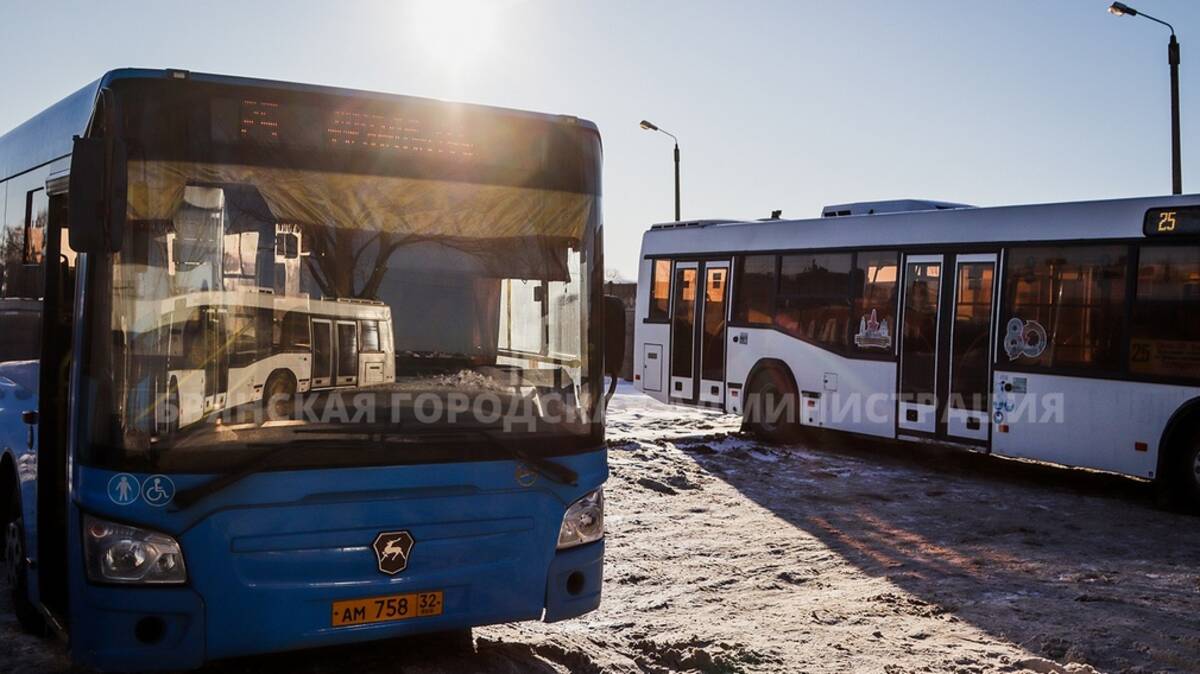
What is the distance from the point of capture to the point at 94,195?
15.8 feet

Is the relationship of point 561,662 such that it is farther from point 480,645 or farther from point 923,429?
point 923,429

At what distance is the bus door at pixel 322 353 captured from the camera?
17.0 ft

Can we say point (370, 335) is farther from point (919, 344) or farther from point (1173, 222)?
point (919, 344)

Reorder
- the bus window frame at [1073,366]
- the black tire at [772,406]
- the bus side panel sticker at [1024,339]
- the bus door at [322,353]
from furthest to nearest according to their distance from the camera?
the black tire at [772,406]
the bus side panel sticker at [1024,339]
the bus window frame at [1073,366]
the bus door at [322,353]

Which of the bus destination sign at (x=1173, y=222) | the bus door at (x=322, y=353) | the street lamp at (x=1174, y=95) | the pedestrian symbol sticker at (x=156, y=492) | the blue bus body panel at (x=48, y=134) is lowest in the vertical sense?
the pedestrian symbol sticker at (x=156, y=492)

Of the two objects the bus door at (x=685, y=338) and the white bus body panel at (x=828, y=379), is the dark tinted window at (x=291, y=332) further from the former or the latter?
the bus door at (x=685, y=338)

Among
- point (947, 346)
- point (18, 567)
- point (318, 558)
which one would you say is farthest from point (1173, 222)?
point (18, 567)

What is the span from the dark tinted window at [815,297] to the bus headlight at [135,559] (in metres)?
11.5

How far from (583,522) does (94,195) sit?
267 centimetres

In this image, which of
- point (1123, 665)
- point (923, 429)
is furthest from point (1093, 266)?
point (1123, 665)

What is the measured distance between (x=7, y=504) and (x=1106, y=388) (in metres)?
10.1

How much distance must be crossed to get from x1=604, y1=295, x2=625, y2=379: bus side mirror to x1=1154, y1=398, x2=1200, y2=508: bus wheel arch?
774cm

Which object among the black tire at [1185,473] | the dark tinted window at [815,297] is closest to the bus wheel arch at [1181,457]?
the black tire at [1185,473]

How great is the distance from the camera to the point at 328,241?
17.2 feet
